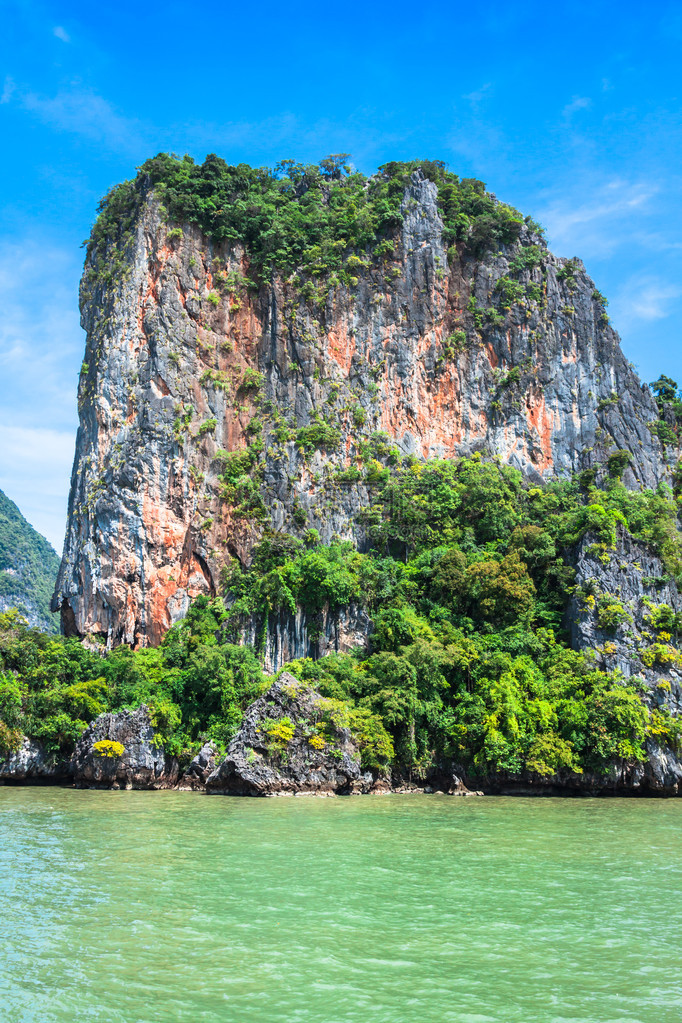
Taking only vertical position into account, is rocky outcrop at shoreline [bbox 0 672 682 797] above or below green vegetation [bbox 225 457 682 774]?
below

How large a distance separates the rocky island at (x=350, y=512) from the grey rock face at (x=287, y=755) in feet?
0.28

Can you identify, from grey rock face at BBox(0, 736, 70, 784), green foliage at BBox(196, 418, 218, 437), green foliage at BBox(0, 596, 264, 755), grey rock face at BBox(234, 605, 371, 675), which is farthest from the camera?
green foliage at BBox(196, 418, 218, 437)

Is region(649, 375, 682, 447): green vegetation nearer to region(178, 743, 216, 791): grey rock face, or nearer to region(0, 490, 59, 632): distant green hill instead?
region(178, 743, 216, 791): grey rock face

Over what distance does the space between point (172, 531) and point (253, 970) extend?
3305cm

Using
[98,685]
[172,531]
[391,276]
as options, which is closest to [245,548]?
[172,531]

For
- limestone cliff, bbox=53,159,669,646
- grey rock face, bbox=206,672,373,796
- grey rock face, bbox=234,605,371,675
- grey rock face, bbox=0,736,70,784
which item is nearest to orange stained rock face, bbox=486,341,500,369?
limestone cliff, bbox=53,159,669,646

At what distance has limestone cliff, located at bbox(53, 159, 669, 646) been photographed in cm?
4119

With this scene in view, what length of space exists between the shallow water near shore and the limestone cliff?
21793 mm

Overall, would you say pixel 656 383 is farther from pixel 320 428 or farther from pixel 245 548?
pixel 245 548

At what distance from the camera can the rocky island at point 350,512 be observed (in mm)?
30625

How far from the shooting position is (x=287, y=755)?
2884cm

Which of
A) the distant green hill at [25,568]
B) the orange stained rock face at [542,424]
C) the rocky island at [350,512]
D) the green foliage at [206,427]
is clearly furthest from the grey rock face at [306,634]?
the distant green hill at [25,568]

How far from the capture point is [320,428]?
44.8 meters

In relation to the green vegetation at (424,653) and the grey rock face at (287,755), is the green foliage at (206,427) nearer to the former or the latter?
the green vegetation at (424,653)
